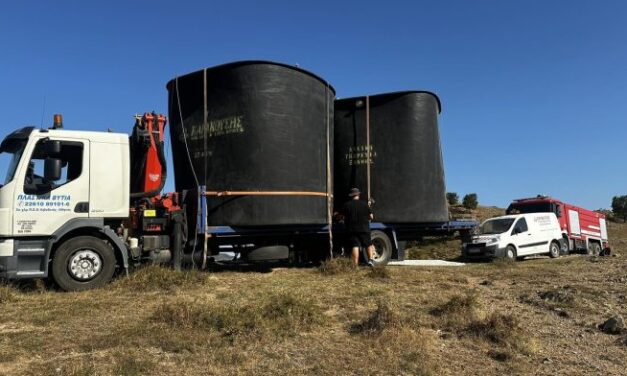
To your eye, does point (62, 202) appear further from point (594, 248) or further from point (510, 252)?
point (594, 248)

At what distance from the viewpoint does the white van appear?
1934cm

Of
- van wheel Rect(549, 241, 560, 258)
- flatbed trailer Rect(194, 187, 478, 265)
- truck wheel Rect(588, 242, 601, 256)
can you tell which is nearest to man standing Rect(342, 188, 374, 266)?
flatbed trailer Rect(194, 187, 478, 265)

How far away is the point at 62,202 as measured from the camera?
353 inches

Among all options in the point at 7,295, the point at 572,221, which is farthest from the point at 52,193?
the point at 572,221

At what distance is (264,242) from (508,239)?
11.7 meters

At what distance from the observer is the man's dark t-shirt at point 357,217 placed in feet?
37.6

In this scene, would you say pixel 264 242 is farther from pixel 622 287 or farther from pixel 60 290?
pixel 622 287

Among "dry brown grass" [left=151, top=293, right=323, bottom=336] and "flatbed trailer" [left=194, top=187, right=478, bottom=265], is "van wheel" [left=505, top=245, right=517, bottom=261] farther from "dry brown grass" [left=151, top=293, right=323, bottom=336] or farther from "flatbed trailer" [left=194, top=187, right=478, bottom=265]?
"dry brown grass" [left=151, top=293, right=323, bottom=336]

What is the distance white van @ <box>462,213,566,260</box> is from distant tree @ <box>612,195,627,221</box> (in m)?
33.1

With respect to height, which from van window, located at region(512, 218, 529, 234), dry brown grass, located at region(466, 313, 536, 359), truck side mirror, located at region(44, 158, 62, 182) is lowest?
dry brown grass, located at region(466, 313, 536, 359)

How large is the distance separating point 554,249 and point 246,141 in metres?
16.4

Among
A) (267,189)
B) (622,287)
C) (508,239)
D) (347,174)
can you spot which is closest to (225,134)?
(267,189)

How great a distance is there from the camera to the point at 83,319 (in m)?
6.50

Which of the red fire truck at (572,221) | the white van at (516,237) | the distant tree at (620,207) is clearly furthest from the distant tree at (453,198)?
the distant tree at (620,207)
